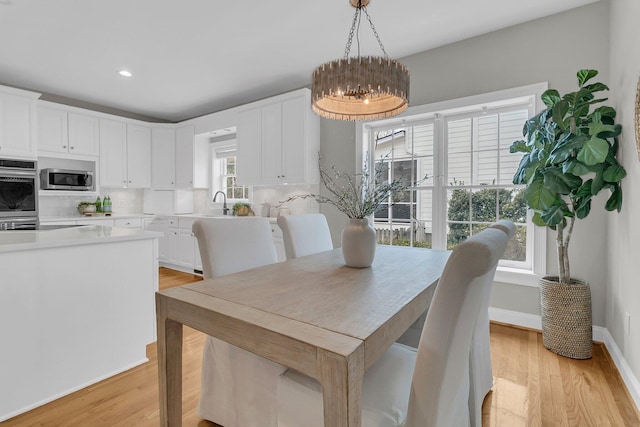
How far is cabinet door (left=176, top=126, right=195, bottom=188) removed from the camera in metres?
5.27

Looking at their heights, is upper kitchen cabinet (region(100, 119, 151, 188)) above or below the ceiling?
below

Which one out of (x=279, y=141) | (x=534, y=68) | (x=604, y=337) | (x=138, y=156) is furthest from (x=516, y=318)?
(x=138, y=156)

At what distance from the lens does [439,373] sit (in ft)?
2.83

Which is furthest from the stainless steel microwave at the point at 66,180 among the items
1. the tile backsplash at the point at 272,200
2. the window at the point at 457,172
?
the window at the point at 457,172

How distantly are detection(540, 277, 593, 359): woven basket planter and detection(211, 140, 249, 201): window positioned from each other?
427 centimetres

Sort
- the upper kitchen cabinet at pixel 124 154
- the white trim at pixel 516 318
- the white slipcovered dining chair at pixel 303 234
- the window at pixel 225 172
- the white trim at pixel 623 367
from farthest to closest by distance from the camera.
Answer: the window at pixel 225 172, the upper kitchen cabinet at pixel 124 154, the white trim at pixel 516 318, the white slipcovered dining chair at pixel 303 234, the white trim at pixel 623 367

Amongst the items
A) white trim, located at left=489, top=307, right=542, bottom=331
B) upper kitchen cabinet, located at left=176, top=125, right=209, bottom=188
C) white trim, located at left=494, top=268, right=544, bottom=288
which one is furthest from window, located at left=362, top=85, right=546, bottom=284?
upper kitchen cabinet, located at left=176, top=125, right=209, bottom=188

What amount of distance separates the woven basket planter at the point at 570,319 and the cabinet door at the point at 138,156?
5.68 m

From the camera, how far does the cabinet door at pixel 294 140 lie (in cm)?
388

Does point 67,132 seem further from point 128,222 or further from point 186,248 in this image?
point 186,248

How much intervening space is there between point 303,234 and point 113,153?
4275mm

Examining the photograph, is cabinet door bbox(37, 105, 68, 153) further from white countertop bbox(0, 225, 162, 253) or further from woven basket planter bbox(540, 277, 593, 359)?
woven basket planter bbox(540, 277, 593, 359)

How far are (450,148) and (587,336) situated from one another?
6.31ft

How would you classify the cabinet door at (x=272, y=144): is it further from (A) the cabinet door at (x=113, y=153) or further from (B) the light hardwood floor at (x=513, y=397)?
(A) the cabinet door at (x=113, y=153)
